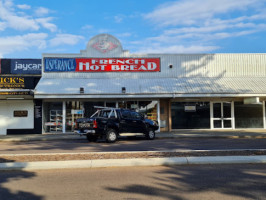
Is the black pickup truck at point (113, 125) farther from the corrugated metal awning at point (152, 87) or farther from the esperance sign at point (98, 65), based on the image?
the esperance sign at point (98, 65)

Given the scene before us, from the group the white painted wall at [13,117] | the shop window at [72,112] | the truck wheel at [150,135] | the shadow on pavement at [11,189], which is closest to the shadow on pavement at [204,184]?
the shadow on pavement at [11,189]

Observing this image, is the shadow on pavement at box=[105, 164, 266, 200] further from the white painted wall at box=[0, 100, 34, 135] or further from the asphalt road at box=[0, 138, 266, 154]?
the white painted wall at box=[0, 100, 34, 135]

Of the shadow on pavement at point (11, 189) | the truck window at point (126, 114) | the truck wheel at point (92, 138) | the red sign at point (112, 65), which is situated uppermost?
the red sign at point (112, 65)

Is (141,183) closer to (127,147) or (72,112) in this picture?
(127,147)

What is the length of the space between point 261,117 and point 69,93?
1566cm

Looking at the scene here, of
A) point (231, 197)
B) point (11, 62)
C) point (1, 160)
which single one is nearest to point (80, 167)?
point (1, 160)

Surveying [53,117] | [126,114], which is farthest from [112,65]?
[126,114]

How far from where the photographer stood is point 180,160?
9.11 meters

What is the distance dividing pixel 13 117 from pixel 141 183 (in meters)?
17.3

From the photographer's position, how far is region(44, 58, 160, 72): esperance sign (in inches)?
908

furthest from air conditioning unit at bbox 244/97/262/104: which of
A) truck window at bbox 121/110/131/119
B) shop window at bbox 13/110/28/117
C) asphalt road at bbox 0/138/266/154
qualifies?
shop window at bbox 13/110/28/117

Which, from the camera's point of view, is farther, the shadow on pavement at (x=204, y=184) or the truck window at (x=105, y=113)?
the truck window at (x=105, y=113)

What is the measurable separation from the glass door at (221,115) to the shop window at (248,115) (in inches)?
24.7

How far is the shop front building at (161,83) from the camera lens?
2173 cm
